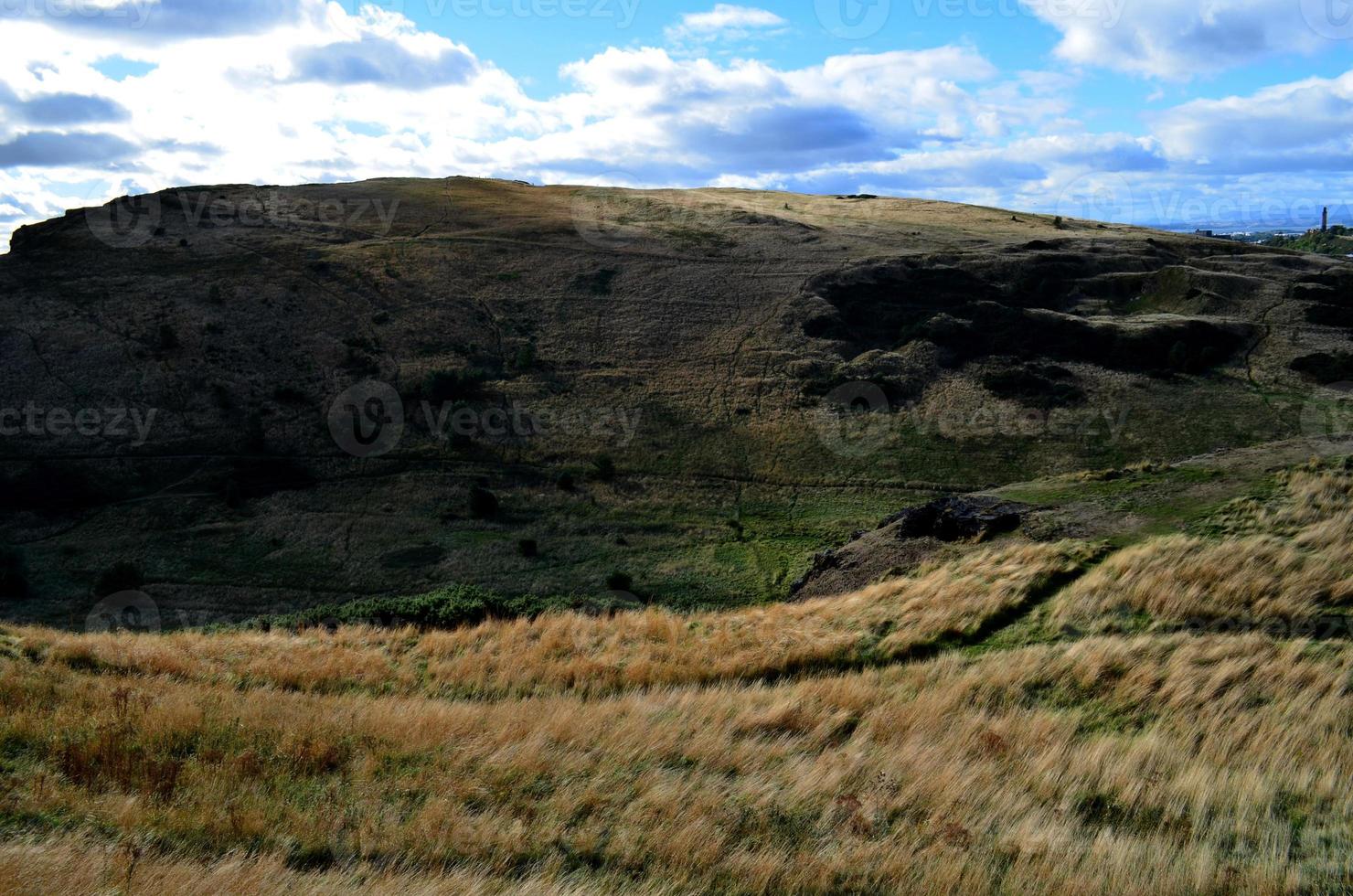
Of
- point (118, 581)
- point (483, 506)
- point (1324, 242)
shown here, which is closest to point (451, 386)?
point (483, 506)

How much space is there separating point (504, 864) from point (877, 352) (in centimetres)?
4883

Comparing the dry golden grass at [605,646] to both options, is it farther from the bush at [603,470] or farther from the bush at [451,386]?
the bush at [451,386]

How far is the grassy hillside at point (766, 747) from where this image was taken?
20.3ft

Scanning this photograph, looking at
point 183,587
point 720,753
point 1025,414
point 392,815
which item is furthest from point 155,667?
point 1025,414

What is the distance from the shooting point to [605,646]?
561 inches

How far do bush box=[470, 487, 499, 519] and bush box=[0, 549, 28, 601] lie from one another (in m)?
15.8

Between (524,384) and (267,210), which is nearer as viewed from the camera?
(524,384)

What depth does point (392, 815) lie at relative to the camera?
684 cm

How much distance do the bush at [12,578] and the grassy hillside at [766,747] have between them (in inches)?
797

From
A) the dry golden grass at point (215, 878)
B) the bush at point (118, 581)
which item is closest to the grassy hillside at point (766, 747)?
the dry golden grass at point (215, 878)

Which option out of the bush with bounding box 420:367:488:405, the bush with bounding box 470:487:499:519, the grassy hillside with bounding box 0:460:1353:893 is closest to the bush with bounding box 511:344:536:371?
the bush with bounding box 420:367:488:405

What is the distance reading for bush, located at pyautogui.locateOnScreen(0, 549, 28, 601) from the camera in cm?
3012

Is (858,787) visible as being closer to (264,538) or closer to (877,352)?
(264,538)

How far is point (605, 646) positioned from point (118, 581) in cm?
2477
